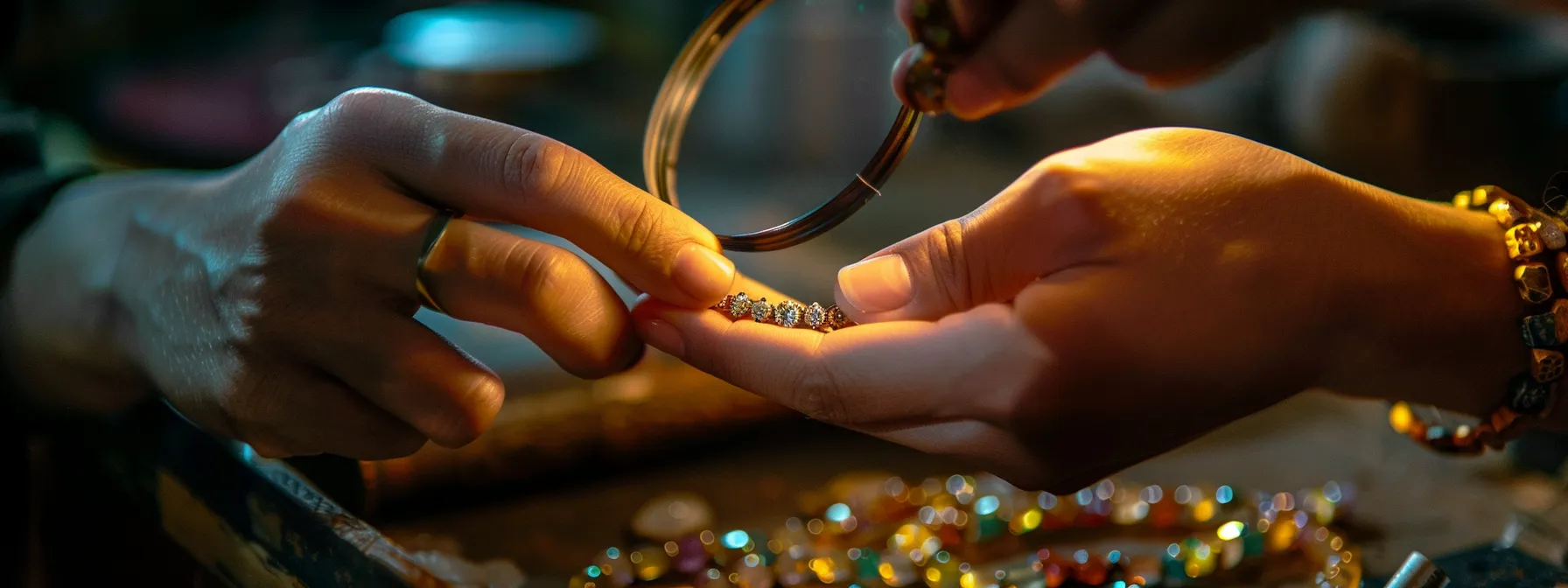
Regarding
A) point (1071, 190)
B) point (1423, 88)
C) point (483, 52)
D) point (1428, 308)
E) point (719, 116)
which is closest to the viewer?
point (1071, 190)

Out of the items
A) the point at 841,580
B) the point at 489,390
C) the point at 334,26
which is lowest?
the point at 841,580

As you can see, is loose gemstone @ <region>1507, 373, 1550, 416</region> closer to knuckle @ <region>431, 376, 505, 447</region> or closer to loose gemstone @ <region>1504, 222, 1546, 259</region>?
loose gemstone @ <region>1504, 222, 1546, 259</region>

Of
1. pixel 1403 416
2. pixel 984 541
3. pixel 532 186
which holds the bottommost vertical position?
pixel 984 541

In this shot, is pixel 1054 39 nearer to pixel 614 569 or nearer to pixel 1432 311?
pixel 1432 311

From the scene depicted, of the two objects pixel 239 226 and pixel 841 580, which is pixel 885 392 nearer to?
pixel 841 580

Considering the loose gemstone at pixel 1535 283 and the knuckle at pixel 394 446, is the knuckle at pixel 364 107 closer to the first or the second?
the knuckle at pixel 394 446

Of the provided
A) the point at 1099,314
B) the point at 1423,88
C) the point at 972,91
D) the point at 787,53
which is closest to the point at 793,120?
the point at 787,53

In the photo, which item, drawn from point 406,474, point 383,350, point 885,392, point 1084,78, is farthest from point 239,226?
point 1084,78
